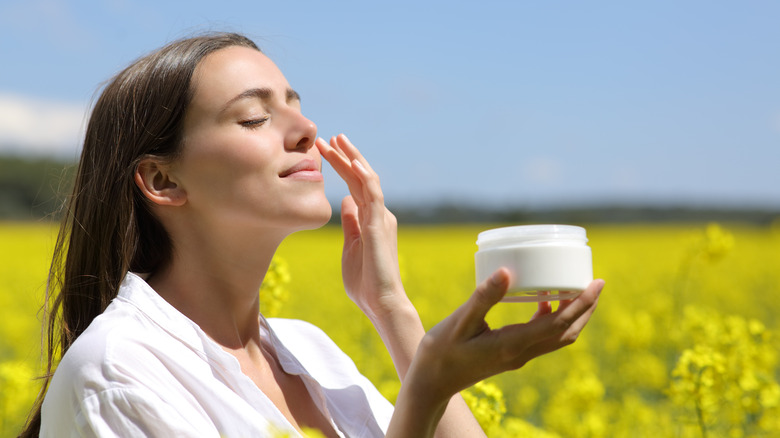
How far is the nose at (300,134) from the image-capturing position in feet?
4.79

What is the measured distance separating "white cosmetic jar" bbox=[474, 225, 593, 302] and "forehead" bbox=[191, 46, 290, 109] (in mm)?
617

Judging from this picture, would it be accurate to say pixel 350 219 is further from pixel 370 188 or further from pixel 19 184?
pixel 19 184

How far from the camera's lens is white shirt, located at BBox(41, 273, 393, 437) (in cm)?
115

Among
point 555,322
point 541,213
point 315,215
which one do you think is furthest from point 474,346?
point 541,213

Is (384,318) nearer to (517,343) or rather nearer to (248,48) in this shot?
(517,343)

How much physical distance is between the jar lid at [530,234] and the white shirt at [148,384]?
17.3 inches

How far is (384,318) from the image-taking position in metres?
1.56

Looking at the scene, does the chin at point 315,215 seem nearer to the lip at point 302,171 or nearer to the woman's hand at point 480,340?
the lip at point 302,171

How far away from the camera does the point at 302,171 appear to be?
4.75 ft

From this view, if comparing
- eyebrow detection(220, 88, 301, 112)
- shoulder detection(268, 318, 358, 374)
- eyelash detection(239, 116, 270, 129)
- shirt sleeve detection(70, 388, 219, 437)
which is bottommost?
shoulder detection(268, 318, 358, 374)

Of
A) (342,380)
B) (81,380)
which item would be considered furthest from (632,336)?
(81,380)

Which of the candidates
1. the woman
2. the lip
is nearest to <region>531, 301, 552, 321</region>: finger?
Answer: the woman

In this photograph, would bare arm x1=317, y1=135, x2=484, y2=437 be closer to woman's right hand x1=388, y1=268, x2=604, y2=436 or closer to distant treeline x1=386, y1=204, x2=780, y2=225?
woman's right hand x1=388, y1=268, x2=604, y2=436

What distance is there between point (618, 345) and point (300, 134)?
442cm
